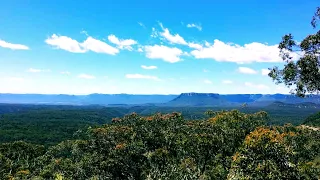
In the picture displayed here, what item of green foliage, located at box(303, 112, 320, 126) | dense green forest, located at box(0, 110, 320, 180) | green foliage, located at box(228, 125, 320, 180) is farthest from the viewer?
green foliage, located at box(303, 112, 320, 126)

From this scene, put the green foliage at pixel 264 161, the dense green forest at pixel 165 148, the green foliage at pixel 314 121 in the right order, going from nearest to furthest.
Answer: the green foliage at pixel 264 161 → the dense green forest at pixel 165 148 → the green foliage at pixel 314 121

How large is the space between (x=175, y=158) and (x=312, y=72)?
579 inches

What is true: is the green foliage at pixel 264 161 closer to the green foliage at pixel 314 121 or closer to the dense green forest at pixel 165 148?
the dense green forest at pixel 165 148

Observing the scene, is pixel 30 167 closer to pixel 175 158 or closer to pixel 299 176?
pixel 175 158

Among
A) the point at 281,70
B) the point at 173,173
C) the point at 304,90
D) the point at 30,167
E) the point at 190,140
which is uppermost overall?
the point at 281,70

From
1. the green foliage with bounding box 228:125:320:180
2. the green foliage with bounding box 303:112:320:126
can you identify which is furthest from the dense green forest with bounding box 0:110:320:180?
the green foliage with bounding box 303:112:320:126

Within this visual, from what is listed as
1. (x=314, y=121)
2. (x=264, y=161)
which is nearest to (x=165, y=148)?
(x=264, y=161)

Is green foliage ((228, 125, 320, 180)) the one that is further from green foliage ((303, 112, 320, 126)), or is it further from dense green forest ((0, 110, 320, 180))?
green foliage ((303, 112, 320, 126))

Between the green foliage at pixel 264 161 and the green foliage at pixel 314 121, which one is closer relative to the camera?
the green foliage at pixel 264 161

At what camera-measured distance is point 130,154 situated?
3016 cm

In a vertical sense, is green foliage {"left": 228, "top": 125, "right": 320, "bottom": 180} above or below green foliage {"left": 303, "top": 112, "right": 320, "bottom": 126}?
above

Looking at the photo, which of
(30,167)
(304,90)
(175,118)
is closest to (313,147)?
(175,118)

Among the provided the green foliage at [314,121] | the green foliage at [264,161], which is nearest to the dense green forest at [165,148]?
the green foliage at [264,161]

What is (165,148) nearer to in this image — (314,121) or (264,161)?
(264,161)
